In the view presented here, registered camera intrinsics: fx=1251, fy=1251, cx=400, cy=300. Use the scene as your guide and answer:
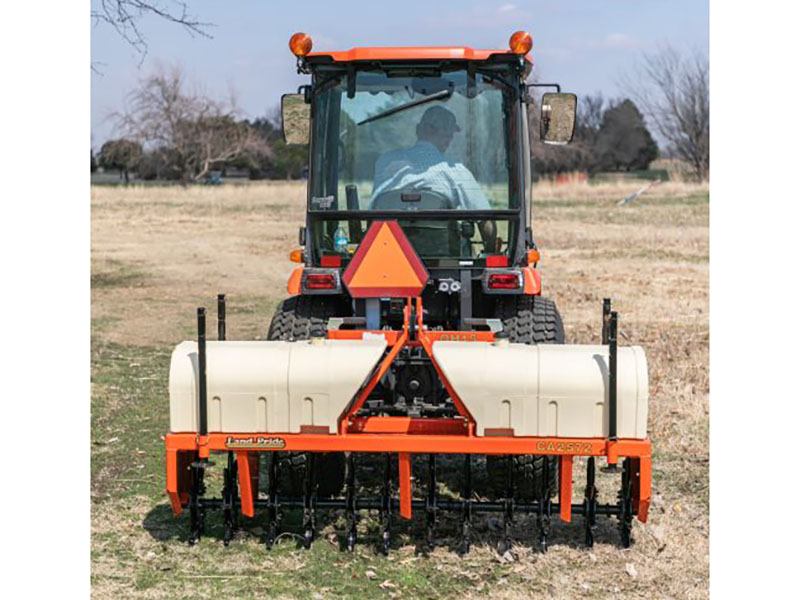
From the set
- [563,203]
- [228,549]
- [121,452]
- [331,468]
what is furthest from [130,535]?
[563,203]

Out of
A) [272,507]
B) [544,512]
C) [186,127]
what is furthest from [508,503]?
[186,127]

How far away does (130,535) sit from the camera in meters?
6.48

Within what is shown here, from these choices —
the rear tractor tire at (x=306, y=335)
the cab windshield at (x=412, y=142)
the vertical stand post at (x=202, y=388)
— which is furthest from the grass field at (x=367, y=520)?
the cab windshield at (x=412, y=142)

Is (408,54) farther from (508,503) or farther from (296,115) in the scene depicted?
(508,503)

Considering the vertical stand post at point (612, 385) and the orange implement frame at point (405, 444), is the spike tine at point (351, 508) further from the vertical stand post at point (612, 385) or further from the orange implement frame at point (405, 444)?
the vertical stand post at point (612, 385)

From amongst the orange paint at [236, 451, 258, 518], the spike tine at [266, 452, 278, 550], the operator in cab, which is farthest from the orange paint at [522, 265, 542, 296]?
the orange paint at [236, 451, 258, 518]

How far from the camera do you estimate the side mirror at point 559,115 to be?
7.05 m

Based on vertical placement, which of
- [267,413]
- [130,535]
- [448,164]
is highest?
[448,164]

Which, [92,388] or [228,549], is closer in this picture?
[228,549]

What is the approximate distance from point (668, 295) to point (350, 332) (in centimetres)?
1012

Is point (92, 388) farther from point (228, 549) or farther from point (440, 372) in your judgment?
point (440, 372)

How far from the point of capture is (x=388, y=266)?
6586 mm

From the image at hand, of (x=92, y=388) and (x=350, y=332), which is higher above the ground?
(x=350, y=332)

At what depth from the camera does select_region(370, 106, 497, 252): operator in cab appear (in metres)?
7.14
